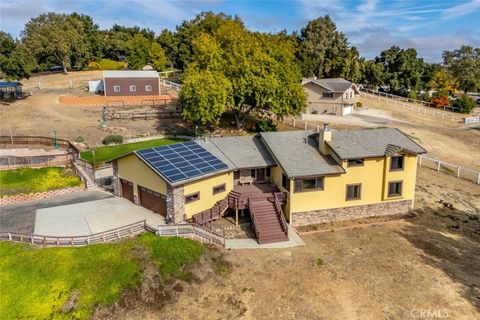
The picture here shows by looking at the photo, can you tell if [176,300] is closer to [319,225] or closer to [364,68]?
[319,225]

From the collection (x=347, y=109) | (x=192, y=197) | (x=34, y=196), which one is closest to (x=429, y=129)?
(x=347, y=109)

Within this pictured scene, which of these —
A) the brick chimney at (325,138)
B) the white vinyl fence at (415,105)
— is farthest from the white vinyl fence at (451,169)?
the white vinyl fence at (415,105)

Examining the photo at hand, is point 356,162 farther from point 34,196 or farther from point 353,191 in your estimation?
point 34,196

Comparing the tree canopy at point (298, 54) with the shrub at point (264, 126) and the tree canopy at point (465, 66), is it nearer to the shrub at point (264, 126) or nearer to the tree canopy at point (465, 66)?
the tree canopy at point (465, 66)

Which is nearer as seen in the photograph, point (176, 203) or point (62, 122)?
point (176, 203)

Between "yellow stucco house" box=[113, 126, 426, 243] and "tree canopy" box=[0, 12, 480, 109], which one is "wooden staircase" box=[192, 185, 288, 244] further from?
"tree canopy" box=[0, 12, 480, 109]

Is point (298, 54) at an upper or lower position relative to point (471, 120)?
upper
